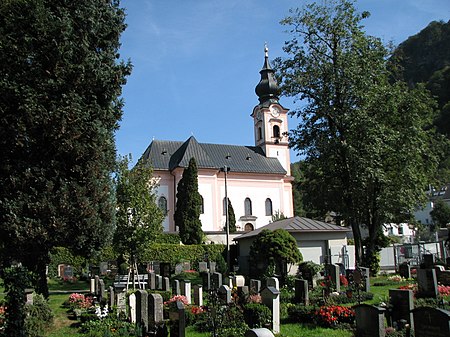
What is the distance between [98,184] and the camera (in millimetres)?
15328

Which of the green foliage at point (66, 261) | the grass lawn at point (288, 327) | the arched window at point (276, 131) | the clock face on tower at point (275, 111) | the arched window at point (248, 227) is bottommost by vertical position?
the grass lawn at point (288, 327)

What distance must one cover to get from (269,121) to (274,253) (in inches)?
1413

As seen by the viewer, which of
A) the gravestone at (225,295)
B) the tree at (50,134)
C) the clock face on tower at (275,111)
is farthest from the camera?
the clock face on tower at (275,111)

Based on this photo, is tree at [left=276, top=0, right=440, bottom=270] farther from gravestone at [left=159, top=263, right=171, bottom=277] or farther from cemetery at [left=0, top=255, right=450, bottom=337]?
gravestone at [left=159, top=263, right=171, bottom=277]

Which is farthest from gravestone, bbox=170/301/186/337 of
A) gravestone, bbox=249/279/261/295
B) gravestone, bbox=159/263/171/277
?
gravestone, bbox=159/263/171/277

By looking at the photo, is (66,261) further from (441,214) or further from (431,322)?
(441,214)

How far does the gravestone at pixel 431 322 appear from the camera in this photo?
24.4ft

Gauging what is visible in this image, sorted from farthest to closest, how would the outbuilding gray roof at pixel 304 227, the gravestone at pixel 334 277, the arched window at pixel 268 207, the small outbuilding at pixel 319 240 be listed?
1. the arched window at pixel 268 207
2. the small outbuilding at pixel 319 240
3. the outbuilding gray roof at pixel 304 227
4. the gravestone at pixel 334 277

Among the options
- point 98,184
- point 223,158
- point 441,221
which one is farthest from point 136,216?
point 441,221

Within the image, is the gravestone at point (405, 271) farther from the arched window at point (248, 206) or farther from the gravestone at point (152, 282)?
the arched window at point (248, 206)

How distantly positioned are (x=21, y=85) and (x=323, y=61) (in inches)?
571

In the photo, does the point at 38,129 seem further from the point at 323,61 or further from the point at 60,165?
the point at 323,61

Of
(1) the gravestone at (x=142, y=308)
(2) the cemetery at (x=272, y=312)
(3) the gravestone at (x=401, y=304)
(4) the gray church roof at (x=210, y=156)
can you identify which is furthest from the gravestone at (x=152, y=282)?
(4) the gray church roof at (x=210, y=156)

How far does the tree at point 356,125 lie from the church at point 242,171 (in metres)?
24.2
